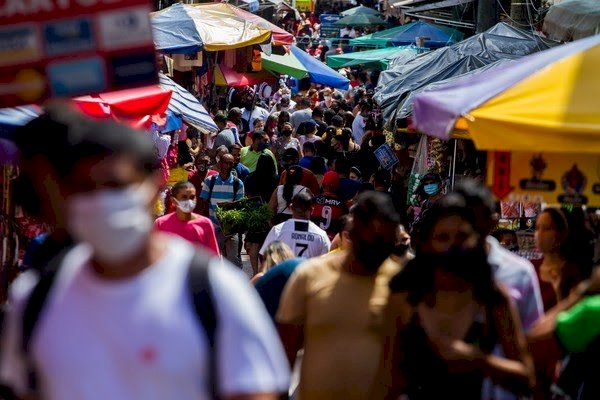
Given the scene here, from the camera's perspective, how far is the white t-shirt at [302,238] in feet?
32.6

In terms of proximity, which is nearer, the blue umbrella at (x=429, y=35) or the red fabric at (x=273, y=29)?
the red fabric at (x=273, y=29)

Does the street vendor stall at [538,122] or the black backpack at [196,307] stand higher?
the black backpack at [196,307]

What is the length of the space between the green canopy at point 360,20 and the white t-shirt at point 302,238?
38.6 meters

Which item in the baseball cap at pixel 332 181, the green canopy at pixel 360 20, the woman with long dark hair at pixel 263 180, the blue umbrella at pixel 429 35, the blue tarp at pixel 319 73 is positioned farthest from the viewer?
the green canopy at pixel 360 20

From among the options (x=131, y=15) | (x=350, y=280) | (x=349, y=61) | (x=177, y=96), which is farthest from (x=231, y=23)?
(x=131, y=15)

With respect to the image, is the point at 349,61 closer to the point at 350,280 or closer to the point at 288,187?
the point at 288,187

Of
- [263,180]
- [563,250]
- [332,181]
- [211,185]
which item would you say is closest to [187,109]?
[263,180]

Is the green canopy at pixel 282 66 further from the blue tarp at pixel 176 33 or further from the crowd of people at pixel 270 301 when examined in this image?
the crowd of people at pixel 270 301

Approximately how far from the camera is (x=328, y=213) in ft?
41.0

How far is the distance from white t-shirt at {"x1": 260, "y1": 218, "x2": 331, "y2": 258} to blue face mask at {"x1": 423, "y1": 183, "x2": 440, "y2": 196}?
3058mm

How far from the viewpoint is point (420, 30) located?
114ft

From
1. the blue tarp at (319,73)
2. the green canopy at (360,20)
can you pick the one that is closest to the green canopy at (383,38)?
the blue tarp at (319,73)

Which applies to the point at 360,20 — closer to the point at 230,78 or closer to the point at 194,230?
the point at 230,78

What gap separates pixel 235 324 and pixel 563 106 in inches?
113
